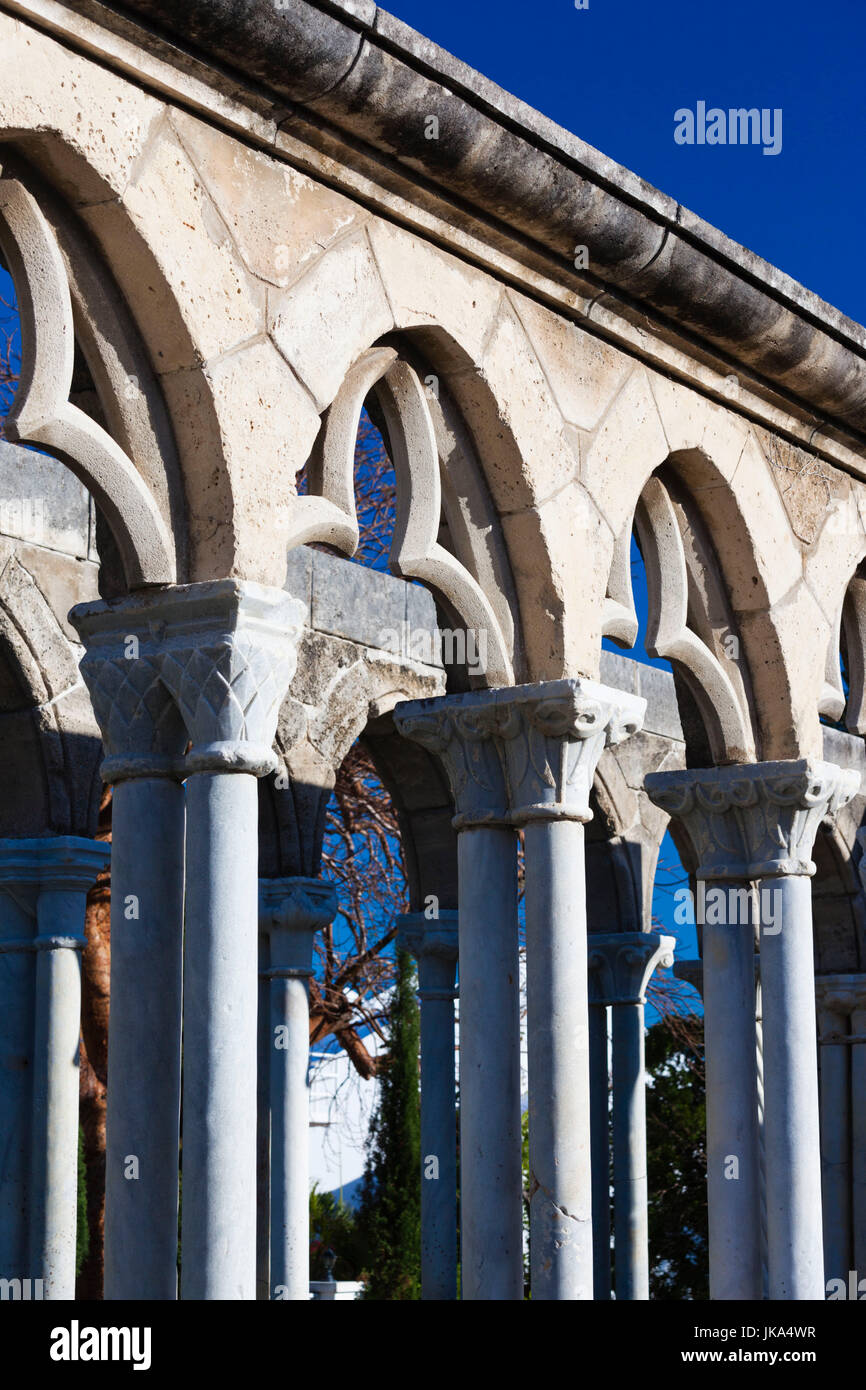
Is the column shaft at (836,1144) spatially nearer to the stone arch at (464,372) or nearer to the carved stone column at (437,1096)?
the carved stone column at (437,1096)

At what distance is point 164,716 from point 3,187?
1164 millimetres

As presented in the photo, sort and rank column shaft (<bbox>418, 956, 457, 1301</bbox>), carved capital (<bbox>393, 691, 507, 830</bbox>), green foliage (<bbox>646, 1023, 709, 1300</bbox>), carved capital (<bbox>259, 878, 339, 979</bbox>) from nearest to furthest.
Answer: carved capital (<bbox>393, 691, 507, 830</bbox>) < carved capital (<bbox>259, 878, 339, 979</bbox>) < column shaft (<bbox>418, 956, 457, 1301</bbox>) < green foliage (<bbox>646, 1023, 709, 1300</bbox>)

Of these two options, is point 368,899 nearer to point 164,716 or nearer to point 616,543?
point 616,543

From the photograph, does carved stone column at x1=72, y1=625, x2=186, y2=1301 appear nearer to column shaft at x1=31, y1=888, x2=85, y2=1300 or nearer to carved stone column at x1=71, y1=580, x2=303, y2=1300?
carved stone column at x1=71, y1=580, x2=303, y2=1300

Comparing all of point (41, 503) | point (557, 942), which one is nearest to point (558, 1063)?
point (557, 942)

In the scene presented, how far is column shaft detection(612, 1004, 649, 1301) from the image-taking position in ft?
31.1

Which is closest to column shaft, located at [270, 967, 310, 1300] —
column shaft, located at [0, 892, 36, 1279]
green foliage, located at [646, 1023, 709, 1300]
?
column shaft, located at [0, 892, 36, 1279]

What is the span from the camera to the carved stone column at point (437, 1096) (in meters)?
8.93

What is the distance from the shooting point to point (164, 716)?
435cm

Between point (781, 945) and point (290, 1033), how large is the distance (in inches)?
113

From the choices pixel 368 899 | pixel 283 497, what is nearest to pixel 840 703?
pixel 283 497

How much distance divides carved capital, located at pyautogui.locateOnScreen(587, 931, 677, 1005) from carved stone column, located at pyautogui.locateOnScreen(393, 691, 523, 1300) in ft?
15.3

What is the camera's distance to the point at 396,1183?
13977mm

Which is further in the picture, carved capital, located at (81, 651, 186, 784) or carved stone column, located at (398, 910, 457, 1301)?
carved stone column, located at (398, 910, 457, 1301)
